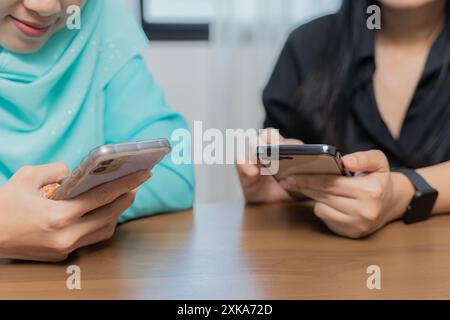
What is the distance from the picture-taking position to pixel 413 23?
120 centimetres

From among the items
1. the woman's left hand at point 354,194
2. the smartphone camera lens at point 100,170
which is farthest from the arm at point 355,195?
the smartphone camera lens at point 100,170

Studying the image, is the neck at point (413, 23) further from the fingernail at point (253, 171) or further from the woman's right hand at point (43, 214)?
the woman's right hand at point (43, 214)

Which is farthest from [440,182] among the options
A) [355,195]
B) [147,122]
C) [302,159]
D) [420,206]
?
[147,122]

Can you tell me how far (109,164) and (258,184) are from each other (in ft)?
1.50

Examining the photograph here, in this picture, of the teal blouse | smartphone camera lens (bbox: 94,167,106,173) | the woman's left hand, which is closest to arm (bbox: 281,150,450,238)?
the woman's left hand

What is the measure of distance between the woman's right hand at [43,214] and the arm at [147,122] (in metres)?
0.23

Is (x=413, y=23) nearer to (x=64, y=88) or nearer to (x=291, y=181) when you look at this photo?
(x=291, y=181)

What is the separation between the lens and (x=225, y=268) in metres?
0.72

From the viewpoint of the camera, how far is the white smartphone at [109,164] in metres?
0.59

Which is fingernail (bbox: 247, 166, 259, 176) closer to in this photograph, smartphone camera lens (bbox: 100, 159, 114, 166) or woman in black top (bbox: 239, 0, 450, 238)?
woman in black top (bbox: 239, 0, 450, 238)

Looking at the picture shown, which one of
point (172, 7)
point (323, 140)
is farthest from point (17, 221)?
point (172, 7)

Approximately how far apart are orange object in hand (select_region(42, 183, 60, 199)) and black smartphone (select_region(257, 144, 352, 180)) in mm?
268

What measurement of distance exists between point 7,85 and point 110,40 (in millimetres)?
213
